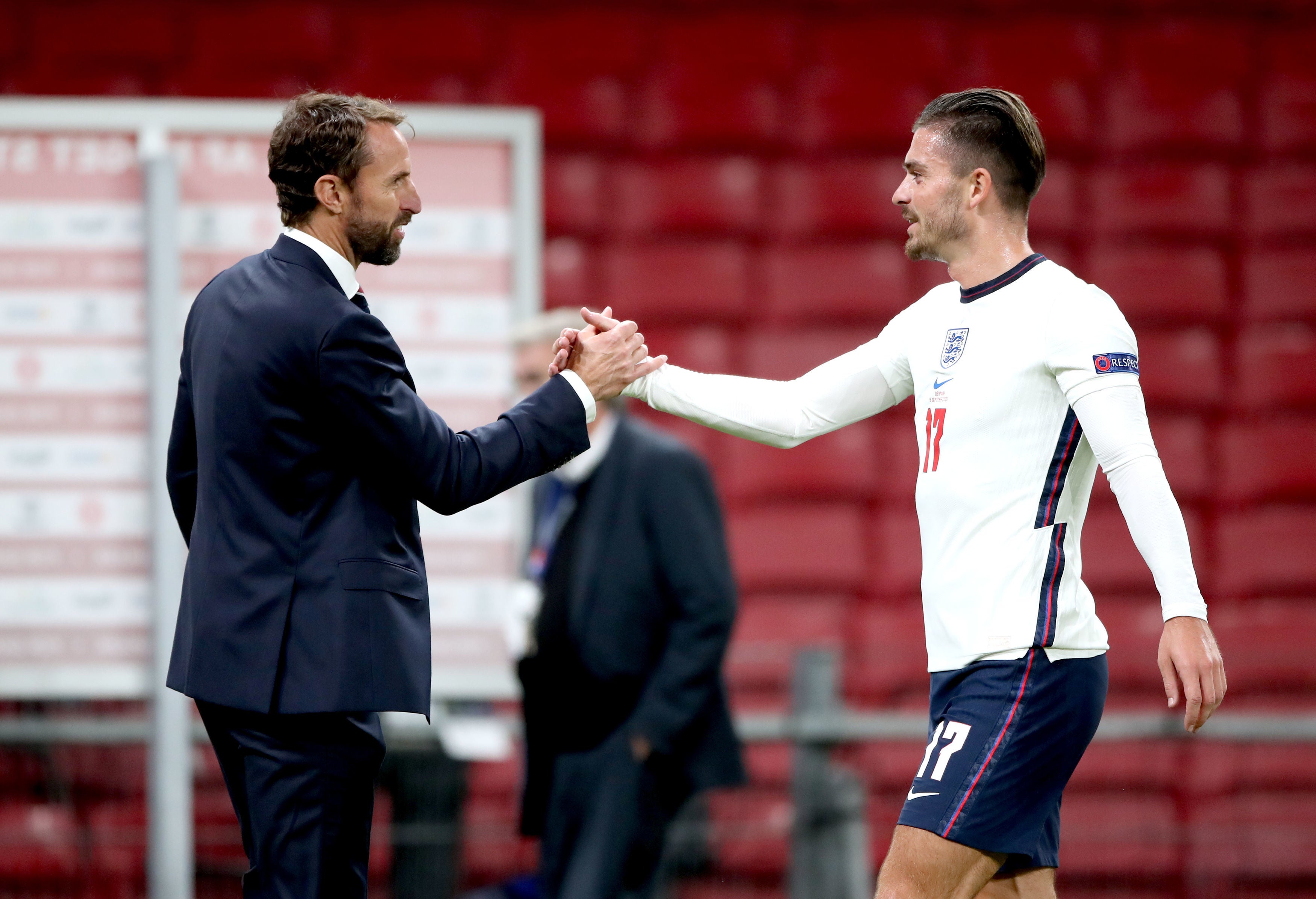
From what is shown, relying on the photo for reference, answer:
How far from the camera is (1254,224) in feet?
17.4

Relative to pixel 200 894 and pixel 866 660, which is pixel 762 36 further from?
pixel 200 894

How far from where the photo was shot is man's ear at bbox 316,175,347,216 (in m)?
2.41

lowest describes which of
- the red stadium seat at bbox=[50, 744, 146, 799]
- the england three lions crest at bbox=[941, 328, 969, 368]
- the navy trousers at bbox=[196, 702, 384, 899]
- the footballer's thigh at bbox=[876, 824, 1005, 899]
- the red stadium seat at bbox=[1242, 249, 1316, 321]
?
the red stadium seat at bbox=[50, 744, 146, 799]

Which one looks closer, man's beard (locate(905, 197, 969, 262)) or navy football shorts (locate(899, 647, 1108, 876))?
navy football shorts (locate(899, 647, 1108, 876))

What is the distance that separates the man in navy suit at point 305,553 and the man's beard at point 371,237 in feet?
0.24

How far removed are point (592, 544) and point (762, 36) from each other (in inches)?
91.0

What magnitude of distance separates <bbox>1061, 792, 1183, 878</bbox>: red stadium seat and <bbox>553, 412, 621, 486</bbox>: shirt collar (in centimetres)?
209

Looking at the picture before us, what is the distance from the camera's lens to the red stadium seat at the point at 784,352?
5.17 m

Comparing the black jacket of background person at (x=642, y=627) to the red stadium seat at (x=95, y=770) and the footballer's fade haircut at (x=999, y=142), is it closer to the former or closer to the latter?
the footballer's fade haircut at (x=999, y=142)

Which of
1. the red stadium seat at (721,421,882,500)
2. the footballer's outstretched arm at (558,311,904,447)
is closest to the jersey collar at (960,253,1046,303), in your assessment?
the footballer's outstretched arm at (558,311,904,447)

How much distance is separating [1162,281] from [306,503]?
379 cm

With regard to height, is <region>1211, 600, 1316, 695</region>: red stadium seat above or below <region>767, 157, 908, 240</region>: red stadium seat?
below

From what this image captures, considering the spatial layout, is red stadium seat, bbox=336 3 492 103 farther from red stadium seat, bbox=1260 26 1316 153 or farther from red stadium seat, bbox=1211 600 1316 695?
red stadium seat, bbox=1211 600 1316 695

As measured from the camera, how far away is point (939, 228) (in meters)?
2.50
